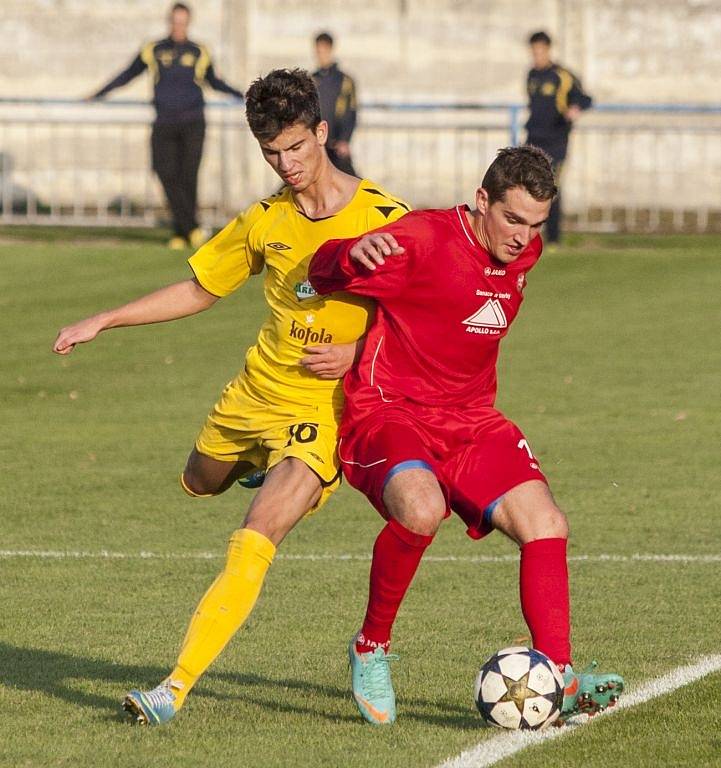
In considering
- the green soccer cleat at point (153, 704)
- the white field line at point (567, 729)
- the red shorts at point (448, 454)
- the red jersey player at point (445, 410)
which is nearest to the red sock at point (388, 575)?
the red jersey player at point (445, 410)

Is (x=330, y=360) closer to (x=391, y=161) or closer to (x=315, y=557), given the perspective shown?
(x=315, y=557)

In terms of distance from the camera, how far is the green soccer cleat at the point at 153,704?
5508mm

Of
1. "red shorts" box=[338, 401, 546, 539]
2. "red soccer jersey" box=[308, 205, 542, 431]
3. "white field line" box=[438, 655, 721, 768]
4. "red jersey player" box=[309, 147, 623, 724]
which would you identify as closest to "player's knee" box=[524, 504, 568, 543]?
"red jersey player" box=[309, 147, 623, 724]

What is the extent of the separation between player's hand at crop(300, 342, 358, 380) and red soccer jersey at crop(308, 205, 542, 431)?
0.38 feet

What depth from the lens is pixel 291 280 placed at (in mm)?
6297

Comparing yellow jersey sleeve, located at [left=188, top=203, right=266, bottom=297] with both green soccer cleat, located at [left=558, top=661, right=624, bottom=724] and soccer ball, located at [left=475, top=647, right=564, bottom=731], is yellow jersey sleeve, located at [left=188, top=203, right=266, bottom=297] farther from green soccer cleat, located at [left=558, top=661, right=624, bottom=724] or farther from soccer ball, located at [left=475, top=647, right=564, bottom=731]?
green soccer cleat, located at [left=558, top=661, right=624, bottom=724]

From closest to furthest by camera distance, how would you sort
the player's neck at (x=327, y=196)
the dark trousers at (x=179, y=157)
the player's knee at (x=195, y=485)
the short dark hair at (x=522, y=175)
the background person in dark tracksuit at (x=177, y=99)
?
1. the short dark hair at (x=522, y=175)
2. the player's neck at (x=327, y=196)
3. the player's knee at (x=195, y=485)
4. the background person in dark tracksuit at (x=177, y=99)
5. the dark trousers at (x=179, y=157)

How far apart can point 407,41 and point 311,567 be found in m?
21.9

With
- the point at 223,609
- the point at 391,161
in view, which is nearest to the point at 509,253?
the point at 223,609

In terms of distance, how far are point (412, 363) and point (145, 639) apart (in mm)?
1700

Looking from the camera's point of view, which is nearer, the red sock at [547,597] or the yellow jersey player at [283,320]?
the red sock at [547,597]

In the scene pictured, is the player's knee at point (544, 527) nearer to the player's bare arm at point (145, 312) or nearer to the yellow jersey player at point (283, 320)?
the yellow jersey player at point (283, 320)

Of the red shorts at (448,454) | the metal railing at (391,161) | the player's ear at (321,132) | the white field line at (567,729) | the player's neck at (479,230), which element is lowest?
the metal railing at (391,161)

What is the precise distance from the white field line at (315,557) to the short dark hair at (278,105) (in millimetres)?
2920
